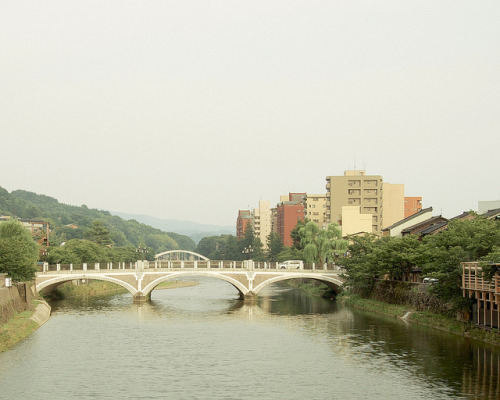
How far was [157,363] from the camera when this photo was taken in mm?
44531

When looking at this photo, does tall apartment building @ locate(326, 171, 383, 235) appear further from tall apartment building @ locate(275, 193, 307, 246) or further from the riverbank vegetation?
the riverbank vegetation

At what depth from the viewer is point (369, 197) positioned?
137 metres

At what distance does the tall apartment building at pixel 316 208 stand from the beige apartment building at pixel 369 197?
24296 mm

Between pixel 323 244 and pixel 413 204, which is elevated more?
pixel 413 204

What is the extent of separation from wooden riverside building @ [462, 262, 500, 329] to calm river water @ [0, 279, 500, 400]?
2397 mm

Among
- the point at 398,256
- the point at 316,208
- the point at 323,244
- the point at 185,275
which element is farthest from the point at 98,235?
the point at 398,256

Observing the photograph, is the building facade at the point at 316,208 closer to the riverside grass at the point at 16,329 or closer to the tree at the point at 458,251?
the tree at the point at 458,251

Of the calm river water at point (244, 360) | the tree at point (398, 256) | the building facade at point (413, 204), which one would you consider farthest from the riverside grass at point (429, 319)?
the building facade at point (413, 204)

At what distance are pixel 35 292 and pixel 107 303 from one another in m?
10.8

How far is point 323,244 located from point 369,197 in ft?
130

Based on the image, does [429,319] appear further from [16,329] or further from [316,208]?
[316,208]

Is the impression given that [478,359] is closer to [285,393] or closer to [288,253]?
[285,393]

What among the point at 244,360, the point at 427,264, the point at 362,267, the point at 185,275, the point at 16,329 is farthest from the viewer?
the point at 185,275

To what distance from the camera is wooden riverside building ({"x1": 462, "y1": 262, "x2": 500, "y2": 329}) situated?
45.0 m
